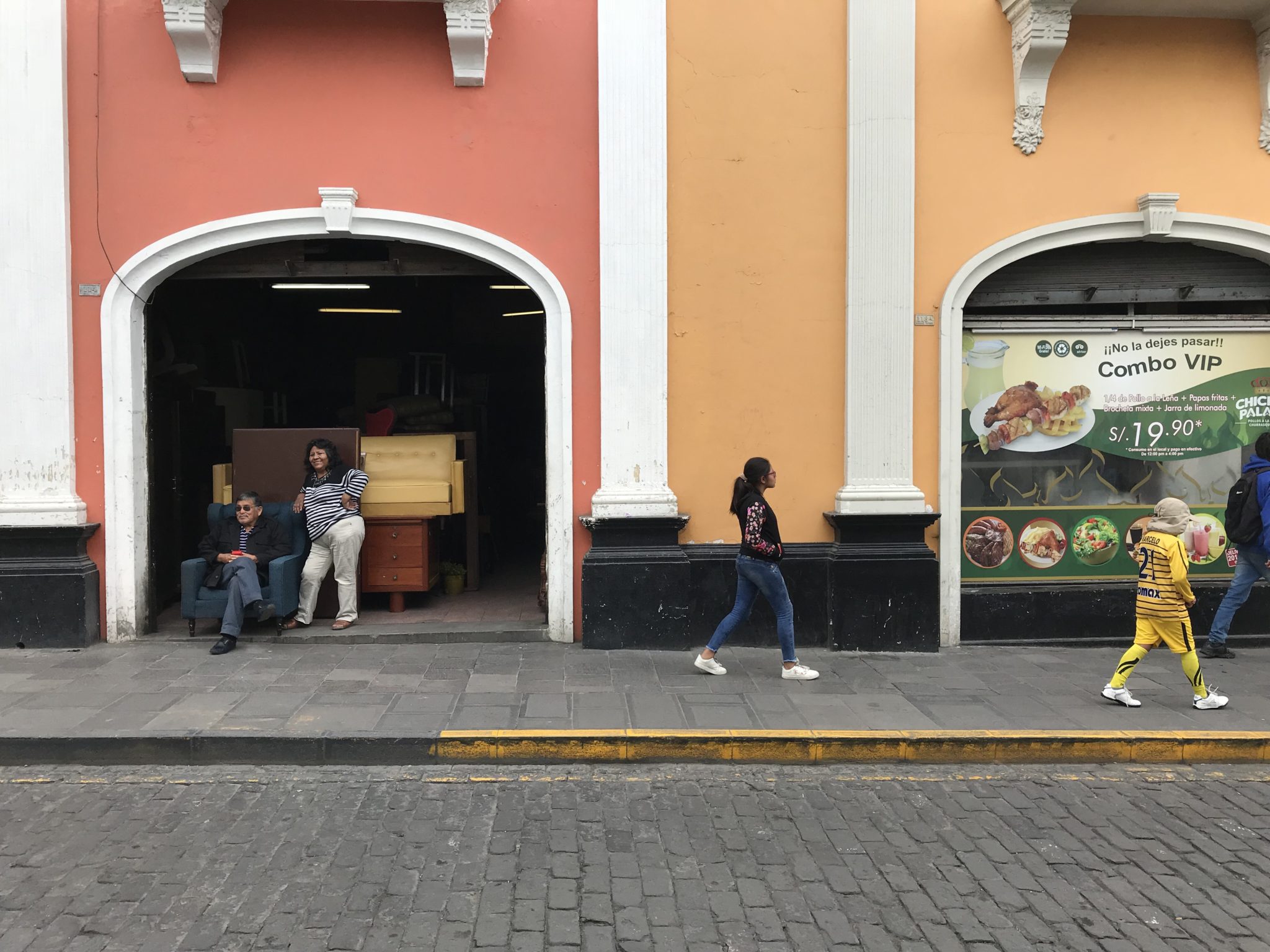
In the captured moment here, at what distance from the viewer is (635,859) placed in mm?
4051

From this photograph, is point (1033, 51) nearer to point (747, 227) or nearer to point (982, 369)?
point (982, 369)

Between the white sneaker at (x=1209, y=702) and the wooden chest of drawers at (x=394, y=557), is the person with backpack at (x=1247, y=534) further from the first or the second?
the wooden chest of drawers at (x=394, y=557)

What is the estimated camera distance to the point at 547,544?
25.0ft

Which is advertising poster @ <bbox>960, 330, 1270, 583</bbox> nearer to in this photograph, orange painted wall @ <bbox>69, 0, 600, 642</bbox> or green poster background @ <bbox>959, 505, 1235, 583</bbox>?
green poster background @ <bbox>959, 505, 1235, 583</bbox>

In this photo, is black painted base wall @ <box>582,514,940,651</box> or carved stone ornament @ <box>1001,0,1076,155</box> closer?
carved stone ornament @ <box>1001,0,1076,155</box>

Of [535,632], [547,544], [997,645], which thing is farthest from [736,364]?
[997,645]

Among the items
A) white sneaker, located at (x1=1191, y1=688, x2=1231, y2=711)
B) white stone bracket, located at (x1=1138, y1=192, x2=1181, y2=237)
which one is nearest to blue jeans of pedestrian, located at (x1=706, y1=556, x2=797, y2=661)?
white sneaker, located at (x1=1191, y1=688, x2=1231, y2=711)

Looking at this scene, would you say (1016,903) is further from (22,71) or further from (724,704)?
(22,71)

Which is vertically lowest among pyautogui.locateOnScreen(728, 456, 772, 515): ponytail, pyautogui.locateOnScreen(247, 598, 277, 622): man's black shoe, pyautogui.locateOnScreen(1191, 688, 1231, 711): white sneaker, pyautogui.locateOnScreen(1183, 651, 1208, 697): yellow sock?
pyautogui.locateOnScreen(1191, 688, 1231, 711): white sneaker

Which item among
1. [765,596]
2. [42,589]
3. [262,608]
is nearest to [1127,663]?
[765,596]

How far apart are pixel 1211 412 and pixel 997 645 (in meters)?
2.85

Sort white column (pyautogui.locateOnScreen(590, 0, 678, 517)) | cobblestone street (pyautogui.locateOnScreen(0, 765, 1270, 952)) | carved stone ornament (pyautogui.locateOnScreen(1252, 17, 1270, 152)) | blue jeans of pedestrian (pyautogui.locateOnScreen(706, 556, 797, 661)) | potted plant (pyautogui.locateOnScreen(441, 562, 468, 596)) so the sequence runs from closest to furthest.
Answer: cobblestone street (pyautogui.locateOnScreen(0, 765, 1270, 952))
blue jeans of pedestrian (pyautogui.locateOnScreen(706, 556, 797, 661))
white column (pyautogui.locateOnScreen(590, 0, 678, 517))
carved stone ornament (pyautogui.locateOnScreen(1252, 17, 1270, 152))
potted plant (pyautogui.locateOnScreen(441, 562, 468, 596))

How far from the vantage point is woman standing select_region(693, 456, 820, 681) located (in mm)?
6367

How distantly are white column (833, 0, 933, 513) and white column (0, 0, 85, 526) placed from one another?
6285mm
